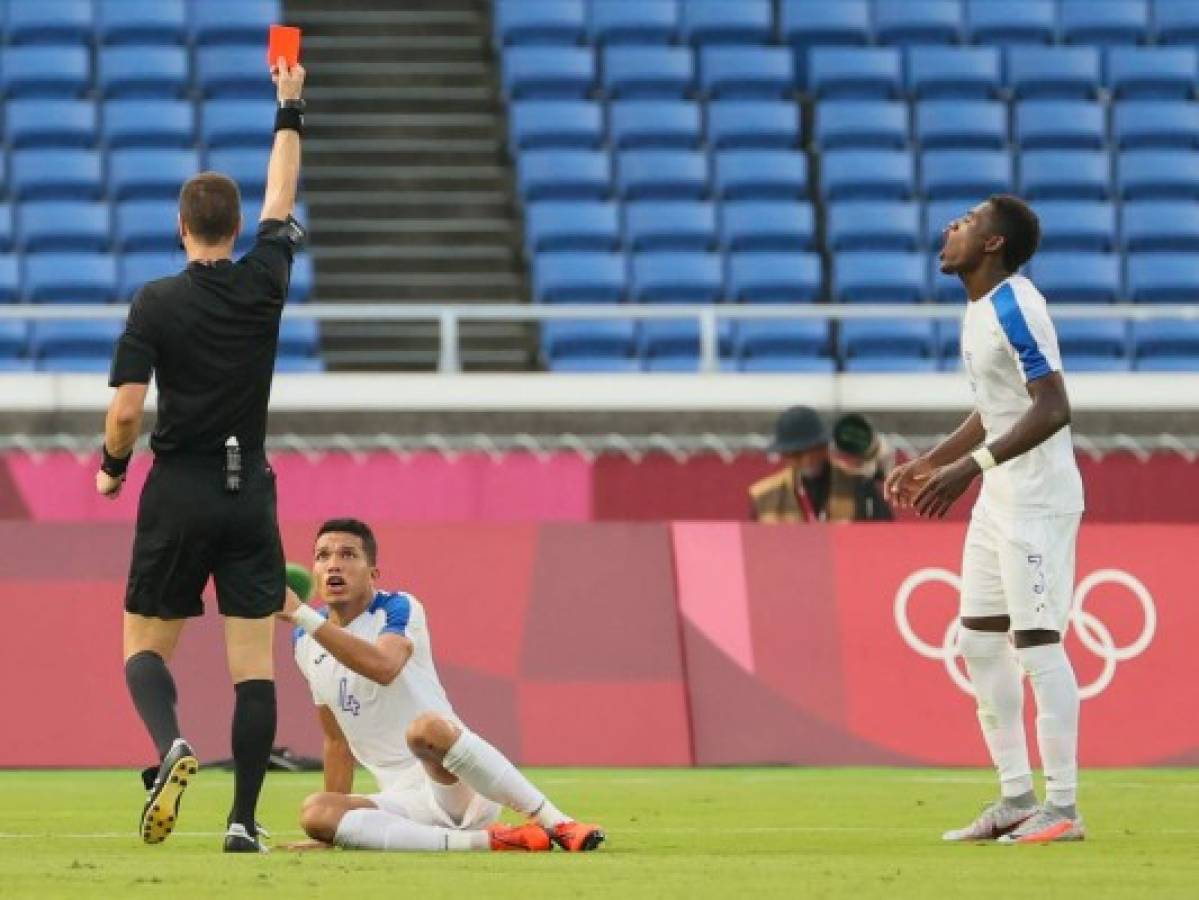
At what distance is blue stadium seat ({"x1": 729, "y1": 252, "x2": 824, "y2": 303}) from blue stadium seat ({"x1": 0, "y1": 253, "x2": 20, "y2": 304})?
210 inches

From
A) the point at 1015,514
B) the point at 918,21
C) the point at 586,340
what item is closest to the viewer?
the point at 1015,514

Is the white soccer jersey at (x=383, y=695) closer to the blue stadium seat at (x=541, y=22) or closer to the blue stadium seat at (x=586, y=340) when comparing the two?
the blue stadium seat at (x=586, y=340)

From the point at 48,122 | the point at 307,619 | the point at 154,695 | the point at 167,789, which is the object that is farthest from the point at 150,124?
the point at 167,789

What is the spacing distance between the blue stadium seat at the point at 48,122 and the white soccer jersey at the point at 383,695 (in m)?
14.3

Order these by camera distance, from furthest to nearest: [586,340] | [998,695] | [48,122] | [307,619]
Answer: [48,122], [586,340], [998,695], [307,619]

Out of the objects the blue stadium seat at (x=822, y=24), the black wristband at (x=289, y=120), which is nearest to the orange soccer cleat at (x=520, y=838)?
the black wristband at (x=289, y=120)

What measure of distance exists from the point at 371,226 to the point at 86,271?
106 inches

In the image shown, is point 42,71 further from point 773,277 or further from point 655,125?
point 773,277

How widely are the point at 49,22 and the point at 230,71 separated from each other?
1569mm

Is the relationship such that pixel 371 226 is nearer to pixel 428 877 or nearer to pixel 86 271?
pixel 86 271

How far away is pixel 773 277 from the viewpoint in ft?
72.0

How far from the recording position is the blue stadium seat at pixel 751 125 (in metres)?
23.3

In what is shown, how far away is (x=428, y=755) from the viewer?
8.56m

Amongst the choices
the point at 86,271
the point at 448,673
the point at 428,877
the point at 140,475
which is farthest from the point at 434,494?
the point at 428,877
